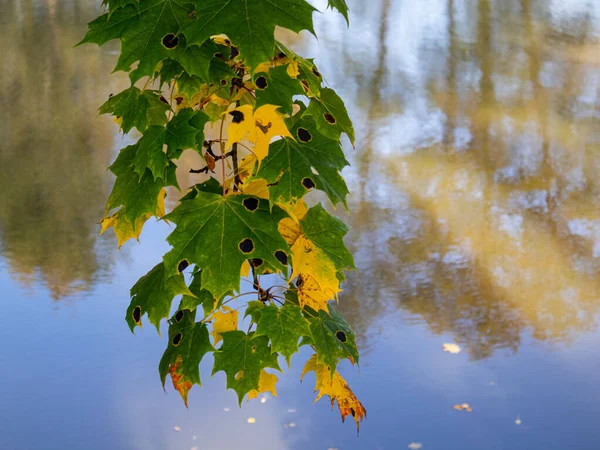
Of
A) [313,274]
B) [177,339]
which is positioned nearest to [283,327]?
[313,274]

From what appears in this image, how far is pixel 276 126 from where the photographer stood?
42.4 inches

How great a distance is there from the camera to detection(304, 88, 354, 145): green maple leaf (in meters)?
1.15

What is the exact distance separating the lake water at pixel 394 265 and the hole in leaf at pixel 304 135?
67.7 inches

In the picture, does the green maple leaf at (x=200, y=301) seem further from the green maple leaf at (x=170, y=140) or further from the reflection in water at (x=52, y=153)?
the reflection in water at (x=52, y=153)

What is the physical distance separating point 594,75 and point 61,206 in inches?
193

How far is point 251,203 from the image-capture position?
111 cm

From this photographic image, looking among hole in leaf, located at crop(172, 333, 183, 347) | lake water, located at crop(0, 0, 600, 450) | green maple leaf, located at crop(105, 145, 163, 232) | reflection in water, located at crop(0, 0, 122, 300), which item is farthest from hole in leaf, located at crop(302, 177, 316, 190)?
reflection in water, located at crop(0, 0, 122, 300)

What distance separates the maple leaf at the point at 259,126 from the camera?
1072 millimetres

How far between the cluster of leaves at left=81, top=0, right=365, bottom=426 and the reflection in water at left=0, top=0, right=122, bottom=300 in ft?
8.12

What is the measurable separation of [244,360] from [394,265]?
2.67m

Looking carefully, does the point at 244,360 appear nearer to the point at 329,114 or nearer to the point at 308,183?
the point at 308,183

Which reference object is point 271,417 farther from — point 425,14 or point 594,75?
point 425,14

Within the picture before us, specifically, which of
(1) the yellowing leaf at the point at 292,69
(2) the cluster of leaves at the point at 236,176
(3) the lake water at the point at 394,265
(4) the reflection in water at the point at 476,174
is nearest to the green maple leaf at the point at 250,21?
(2) the cluster of leaves at the point at 236,176

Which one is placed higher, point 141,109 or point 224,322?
point 141,109
